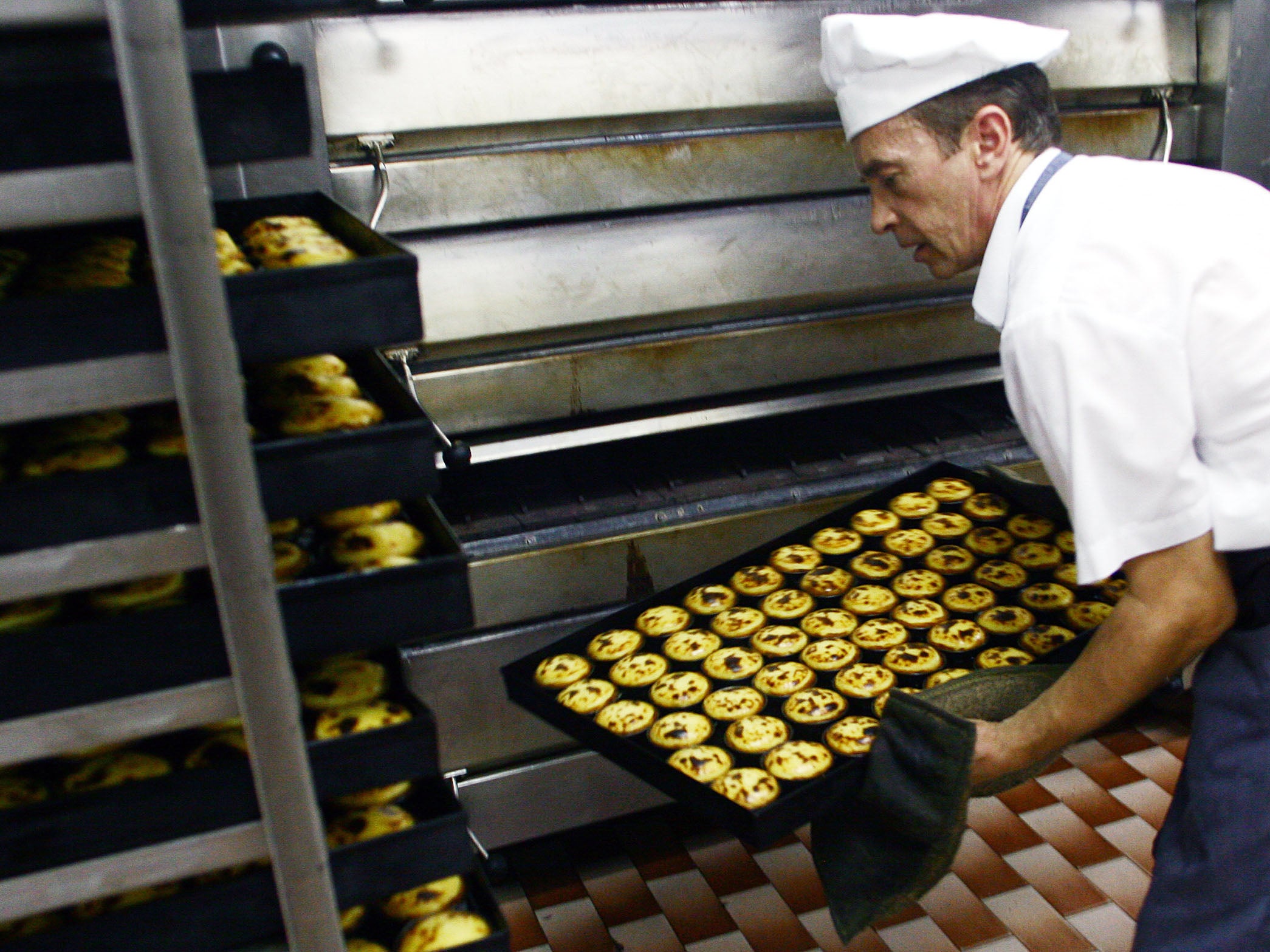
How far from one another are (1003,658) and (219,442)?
1415 mm

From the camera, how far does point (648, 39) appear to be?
2205 mm

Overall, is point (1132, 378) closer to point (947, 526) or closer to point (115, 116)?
point (947, 526)

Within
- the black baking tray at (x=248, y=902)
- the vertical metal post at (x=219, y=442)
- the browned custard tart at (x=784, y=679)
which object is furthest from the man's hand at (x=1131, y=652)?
the vertical metal post at (x=219, y=442)

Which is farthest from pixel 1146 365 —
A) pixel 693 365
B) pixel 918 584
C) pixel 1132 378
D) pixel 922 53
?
pixel 693 365

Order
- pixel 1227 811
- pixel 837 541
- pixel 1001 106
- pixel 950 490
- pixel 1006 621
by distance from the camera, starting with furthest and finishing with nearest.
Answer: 1. pixel 950 490
2. pixel 837 541
3. pixel 1006 621
4. pixel 1001 106
5. pixel 1227 811

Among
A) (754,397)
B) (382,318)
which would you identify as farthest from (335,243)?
(754,397)

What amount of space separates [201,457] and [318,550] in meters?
0.39

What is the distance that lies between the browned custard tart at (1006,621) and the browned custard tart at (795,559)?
1.09 ft

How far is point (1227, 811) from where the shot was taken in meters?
1.71

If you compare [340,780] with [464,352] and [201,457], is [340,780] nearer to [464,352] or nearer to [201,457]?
[201,457]

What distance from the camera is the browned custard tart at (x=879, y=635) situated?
6.53 ft

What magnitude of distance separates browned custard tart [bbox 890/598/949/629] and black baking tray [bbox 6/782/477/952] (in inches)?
42.4

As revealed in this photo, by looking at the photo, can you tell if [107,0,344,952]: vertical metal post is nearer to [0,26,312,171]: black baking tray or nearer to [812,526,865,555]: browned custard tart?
[0,26,312,171]: black baking tray

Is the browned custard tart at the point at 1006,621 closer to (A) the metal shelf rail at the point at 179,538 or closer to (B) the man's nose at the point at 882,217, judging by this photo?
(B) the man's nose at the point at 882,217
